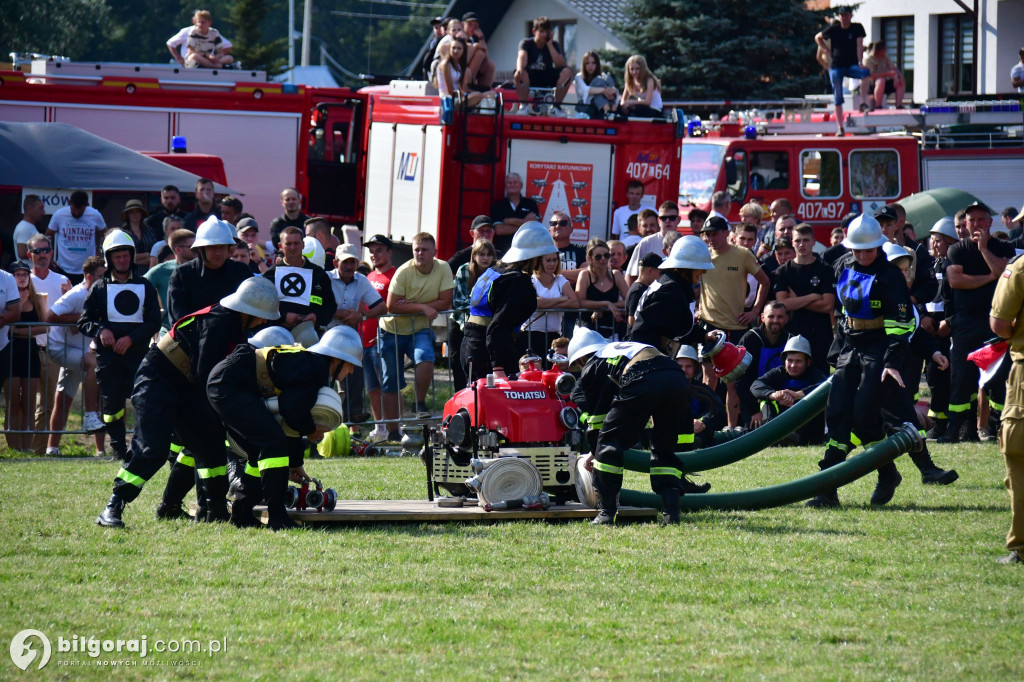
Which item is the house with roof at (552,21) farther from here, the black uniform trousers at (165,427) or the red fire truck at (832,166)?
the black uniform trousers at (165,427)

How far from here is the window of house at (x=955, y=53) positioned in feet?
103

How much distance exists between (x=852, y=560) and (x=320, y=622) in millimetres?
3164

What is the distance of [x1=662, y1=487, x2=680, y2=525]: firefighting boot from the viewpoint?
8.70 metres

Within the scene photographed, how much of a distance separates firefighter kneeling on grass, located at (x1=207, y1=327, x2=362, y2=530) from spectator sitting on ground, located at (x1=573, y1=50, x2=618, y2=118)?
30.7 ft

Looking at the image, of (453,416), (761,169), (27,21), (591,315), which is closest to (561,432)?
(453,416)

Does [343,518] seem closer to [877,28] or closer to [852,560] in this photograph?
[852,560]

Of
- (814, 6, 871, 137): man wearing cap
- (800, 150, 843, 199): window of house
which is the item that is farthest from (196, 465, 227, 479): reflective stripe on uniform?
(814, 6, 871, 137): man wearing cap

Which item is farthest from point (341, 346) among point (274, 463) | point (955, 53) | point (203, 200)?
point (955, 53)

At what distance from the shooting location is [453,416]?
28.8ft

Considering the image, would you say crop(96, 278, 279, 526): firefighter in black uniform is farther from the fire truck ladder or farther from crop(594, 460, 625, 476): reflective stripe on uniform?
the fire truck ladder

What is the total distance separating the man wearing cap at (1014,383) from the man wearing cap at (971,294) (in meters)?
5.18

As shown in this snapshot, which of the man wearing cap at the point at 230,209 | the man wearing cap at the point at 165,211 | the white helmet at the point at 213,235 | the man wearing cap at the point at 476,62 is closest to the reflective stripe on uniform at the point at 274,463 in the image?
the white helmet at the point at 213,235

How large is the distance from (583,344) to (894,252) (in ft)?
9.64

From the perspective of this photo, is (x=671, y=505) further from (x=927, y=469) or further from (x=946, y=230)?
(x=946, y=230)
